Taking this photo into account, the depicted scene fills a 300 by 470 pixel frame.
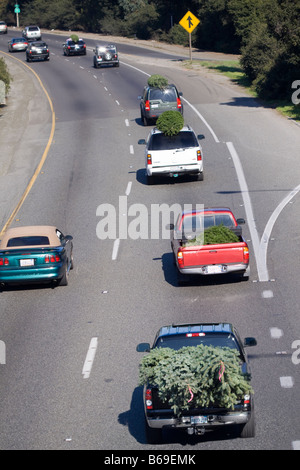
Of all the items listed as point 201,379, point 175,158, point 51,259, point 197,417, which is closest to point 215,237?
point 51,259

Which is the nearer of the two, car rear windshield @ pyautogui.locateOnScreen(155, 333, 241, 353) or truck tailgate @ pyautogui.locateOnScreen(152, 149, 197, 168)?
car rear windshield @ pyautogui.locateOnScreen(155, 333, 241, 353)

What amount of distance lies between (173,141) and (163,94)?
10.9m

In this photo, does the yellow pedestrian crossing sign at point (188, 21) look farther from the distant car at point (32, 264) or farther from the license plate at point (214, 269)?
the license plate at point (214, 269)

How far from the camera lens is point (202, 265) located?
58.2ft

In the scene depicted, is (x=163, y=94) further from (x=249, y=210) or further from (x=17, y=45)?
(x=17, y=45)

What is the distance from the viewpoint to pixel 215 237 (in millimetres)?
17953

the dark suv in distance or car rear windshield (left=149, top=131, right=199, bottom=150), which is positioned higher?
car rear windshield (left=149, top=131, right=199, bottom=150)

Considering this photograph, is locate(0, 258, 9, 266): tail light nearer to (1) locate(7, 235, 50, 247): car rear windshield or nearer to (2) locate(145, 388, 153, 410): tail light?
(1) locate(7, 235, 50, 247): car rear windshield

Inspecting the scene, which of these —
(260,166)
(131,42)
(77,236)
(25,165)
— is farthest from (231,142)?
(131,42)

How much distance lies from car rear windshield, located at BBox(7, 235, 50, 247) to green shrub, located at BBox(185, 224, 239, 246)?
3590 millimetres

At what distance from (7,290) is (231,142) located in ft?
62.5

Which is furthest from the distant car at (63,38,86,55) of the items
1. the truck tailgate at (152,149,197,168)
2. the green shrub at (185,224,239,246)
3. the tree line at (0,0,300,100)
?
the green shrub at (185,224,239,246)

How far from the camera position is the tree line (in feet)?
143

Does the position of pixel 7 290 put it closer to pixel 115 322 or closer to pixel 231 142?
pixel 115 322
